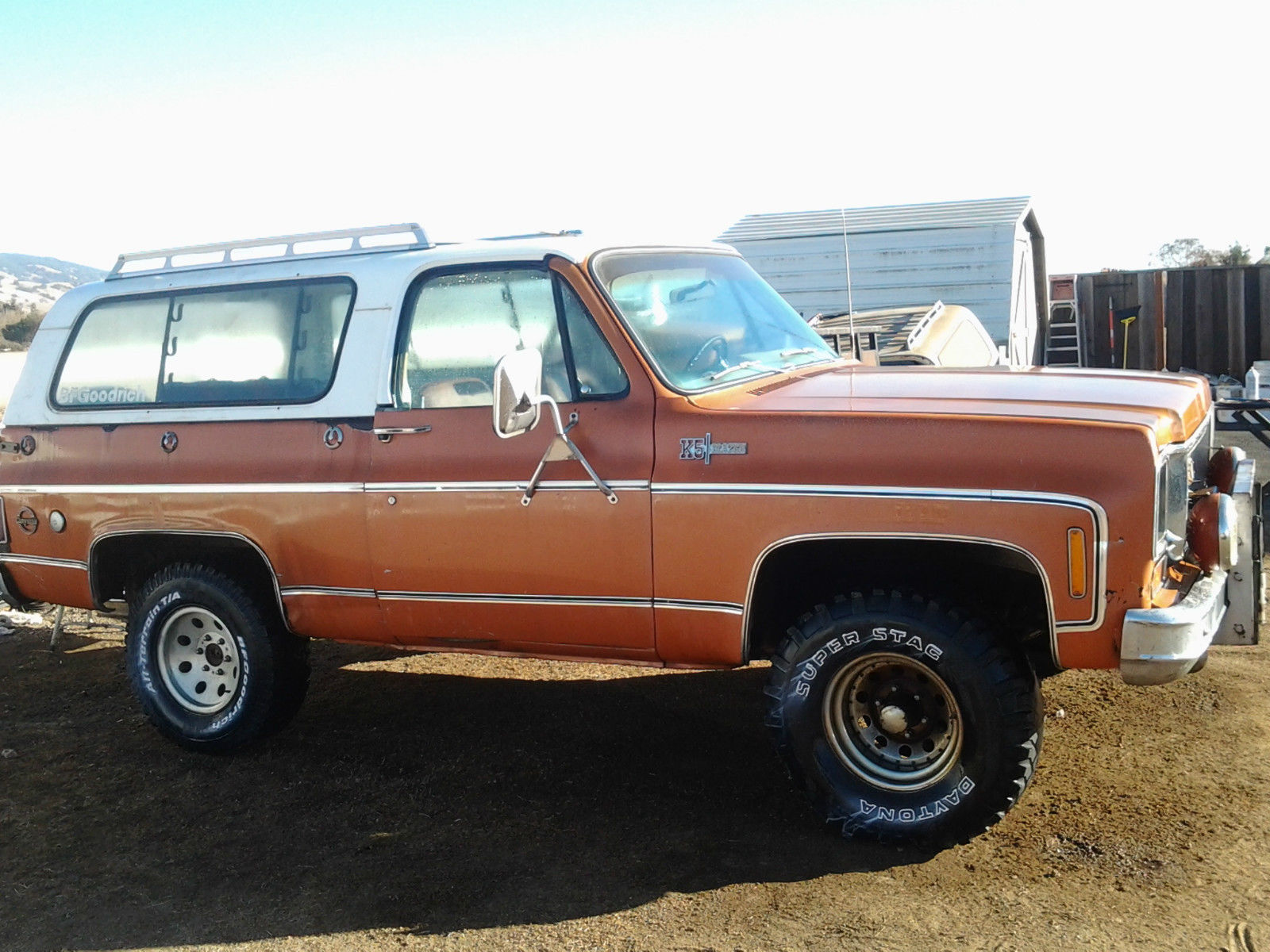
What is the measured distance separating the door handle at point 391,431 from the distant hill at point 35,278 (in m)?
53.3

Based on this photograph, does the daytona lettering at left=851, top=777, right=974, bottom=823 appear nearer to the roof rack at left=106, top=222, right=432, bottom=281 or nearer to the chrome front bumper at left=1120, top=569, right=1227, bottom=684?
the chrome front bumper at left=1120, top=569, right=1227, bottom=684

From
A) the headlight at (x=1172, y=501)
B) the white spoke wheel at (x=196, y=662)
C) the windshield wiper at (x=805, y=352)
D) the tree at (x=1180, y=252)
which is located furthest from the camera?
the tree at (x=1180, y=252)

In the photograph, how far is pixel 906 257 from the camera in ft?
48.2

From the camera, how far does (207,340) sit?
5277 mm

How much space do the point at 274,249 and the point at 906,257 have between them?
35.1 feet

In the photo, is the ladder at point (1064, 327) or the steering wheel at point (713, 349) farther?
the ladder at point (1064, 327)

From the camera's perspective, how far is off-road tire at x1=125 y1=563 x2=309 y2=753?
17.1ft

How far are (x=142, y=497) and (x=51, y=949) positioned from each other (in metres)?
2.05

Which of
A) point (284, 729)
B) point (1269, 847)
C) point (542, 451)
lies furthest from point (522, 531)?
point (1269, 847)

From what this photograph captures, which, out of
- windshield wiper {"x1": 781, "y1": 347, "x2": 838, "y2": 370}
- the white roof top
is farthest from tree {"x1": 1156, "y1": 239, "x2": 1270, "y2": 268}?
windshield wiper {"x1": 781, "y1": 347, "x2": 838, "y2": 370}

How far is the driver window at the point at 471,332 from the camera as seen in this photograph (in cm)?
459

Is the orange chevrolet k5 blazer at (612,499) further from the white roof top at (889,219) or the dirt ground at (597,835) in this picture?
the white roof top at (889,219)

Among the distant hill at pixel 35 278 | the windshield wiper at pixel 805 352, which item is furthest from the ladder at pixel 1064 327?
the distant hill at pixel 35 278

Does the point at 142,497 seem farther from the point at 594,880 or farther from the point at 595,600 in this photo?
the point at 594,880
